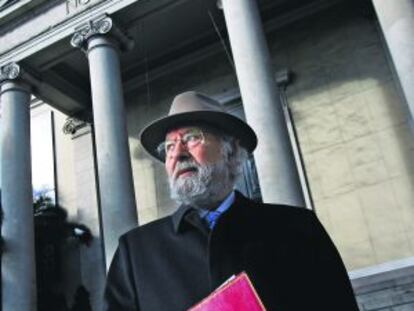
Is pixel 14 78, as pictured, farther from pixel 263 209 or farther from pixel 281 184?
pixel 263 209

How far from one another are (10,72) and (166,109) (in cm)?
532

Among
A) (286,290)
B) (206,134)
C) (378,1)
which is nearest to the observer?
(286,290)

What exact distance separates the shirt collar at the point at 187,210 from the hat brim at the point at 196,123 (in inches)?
15.3

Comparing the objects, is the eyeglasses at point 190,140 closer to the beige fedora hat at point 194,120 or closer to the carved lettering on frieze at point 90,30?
the beige fedora hat at point 194,120

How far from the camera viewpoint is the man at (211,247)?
2312mm

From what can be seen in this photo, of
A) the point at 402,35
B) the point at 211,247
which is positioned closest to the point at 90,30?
the point at 402,35

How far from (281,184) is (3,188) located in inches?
304

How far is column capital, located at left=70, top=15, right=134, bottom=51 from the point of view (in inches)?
553

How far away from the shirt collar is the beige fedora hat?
391 millimetres

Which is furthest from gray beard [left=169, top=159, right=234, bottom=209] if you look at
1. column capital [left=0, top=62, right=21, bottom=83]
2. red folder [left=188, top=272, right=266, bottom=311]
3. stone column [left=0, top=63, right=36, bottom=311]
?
column capital [left=0, top=62, right=21, bottom=83]

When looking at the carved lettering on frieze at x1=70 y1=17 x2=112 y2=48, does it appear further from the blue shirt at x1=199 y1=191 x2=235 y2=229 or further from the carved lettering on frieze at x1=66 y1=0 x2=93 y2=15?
the blue shirt at x1=199 y1=191 x2=235 y2=229

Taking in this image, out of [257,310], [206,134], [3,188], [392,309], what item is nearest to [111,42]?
[3,188]

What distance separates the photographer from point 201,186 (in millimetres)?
2701

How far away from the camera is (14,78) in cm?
1531
